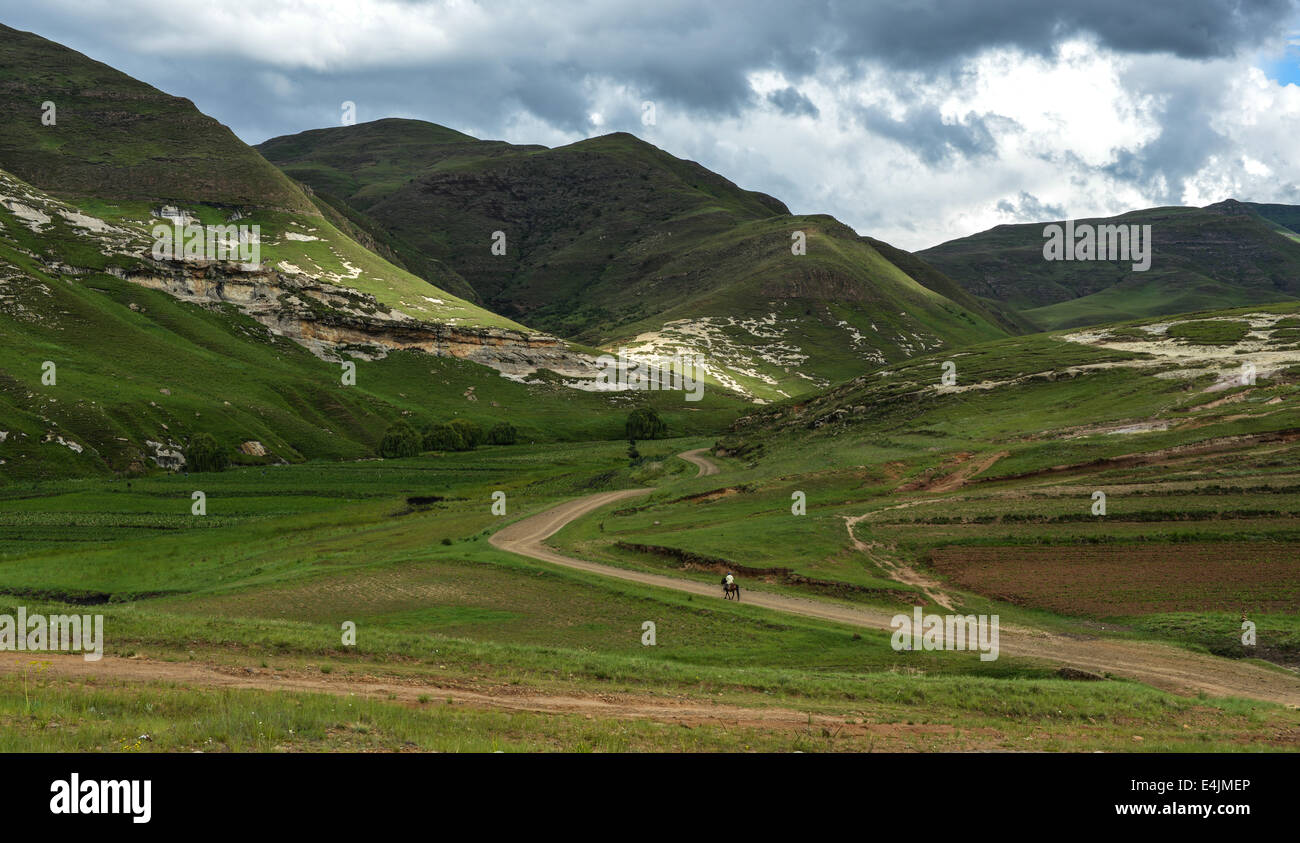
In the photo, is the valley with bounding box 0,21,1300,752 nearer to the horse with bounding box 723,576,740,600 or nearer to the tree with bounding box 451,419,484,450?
the horse with bounding box 723,576,740,600

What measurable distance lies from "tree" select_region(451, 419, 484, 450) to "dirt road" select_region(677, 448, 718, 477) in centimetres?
4112

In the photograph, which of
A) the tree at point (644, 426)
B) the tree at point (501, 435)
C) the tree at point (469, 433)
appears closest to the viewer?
the tree at point (469, 433)

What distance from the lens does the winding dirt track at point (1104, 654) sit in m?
29.8

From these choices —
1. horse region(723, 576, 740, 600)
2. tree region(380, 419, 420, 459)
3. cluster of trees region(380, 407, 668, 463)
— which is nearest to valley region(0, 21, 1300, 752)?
tree region(380, 419, 420, 459)

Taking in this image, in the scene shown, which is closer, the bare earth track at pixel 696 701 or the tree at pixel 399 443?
the bare earth track at pixel 696 701

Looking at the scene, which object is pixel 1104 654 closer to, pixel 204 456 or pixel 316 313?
pixel 204 456

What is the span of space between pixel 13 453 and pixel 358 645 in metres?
95.1

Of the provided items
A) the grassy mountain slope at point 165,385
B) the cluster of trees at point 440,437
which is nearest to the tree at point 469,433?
the cluster of trees at point 440,437

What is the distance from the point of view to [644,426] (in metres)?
159

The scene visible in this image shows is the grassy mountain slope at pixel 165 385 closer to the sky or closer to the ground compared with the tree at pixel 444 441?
closer to the sky

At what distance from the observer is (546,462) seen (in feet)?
403

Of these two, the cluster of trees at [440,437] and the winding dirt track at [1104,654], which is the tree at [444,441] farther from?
the winding dirt track at [1104,654]

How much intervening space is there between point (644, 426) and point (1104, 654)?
12680cm
